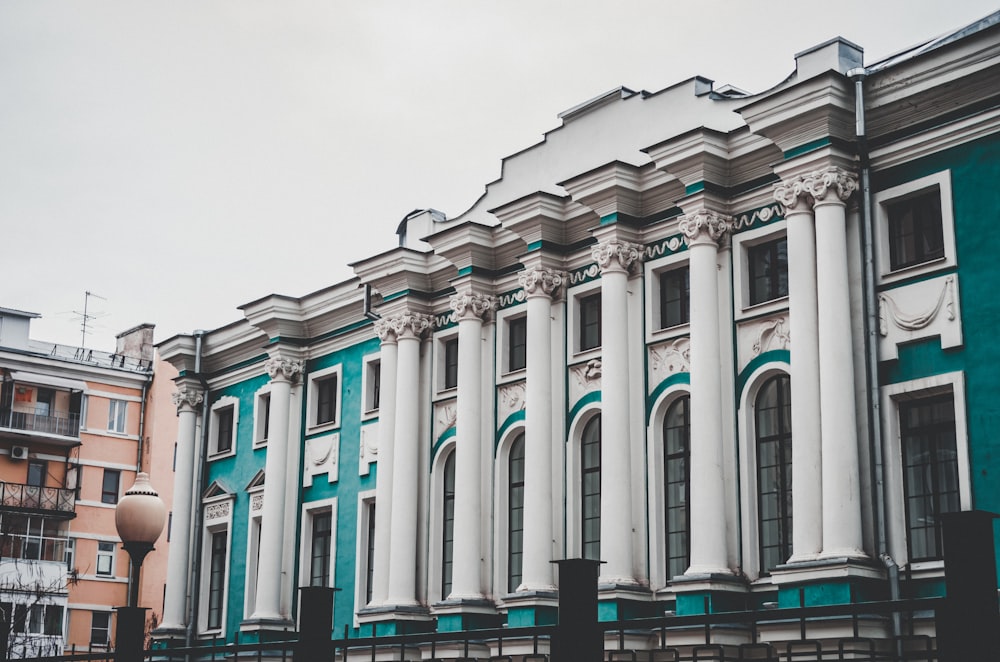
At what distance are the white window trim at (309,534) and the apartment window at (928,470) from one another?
13.8m

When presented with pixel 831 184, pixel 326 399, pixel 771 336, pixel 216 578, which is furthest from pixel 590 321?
pixel 216 578

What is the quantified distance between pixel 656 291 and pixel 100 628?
106 ft

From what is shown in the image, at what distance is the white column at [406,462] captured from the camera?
1026 inches

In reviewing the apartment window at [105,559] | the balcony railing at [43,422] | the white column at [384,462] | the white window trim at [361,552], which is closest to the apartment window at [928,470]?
the white column at [384,462]

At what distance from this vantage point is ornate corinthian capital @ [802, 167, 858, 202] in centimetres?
1964

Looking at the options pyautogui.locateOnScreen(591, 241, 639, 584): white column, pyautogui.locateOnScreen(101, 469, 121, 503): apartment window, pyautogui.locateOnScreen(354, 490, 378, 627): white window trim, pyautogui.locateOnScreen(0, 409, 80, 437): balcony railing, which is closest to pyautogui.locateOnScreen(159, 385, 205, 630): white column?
pyautogui.locateOnScreen(354, 490, 378, 627): white window trim

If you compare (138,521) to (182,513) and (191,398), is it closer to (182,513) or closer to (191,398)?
(182,513)

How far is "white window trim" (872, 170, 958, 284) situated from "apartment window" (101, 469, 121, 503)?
3626cm

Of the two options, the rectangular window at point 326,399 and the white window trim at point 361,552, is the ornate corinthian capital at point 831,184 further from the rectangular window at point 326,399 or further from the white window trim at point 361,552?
the rectangular window at point 326,399

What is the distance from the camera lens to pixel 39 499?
154ft

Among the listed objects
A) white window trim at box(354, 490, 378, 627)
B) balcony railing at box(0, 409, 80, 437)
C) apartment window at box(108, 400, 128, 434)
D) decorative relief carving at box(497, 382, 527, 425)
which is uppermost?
apartment window at box(108, 400, 128, 434)

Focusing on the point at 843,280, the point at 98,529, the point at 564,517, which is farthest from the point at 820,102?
the point at 98,529

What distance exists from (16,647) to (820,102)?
36.4 metres

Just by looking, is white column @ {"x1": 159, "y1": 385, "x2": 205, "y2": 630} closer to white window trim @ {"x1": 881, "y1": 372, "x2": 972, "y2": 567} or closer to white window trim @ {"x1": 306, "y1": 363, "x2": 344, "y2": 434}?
white window trim @ {"x1": 306, "y1": 363, "x2": 344, "y2": 434}
